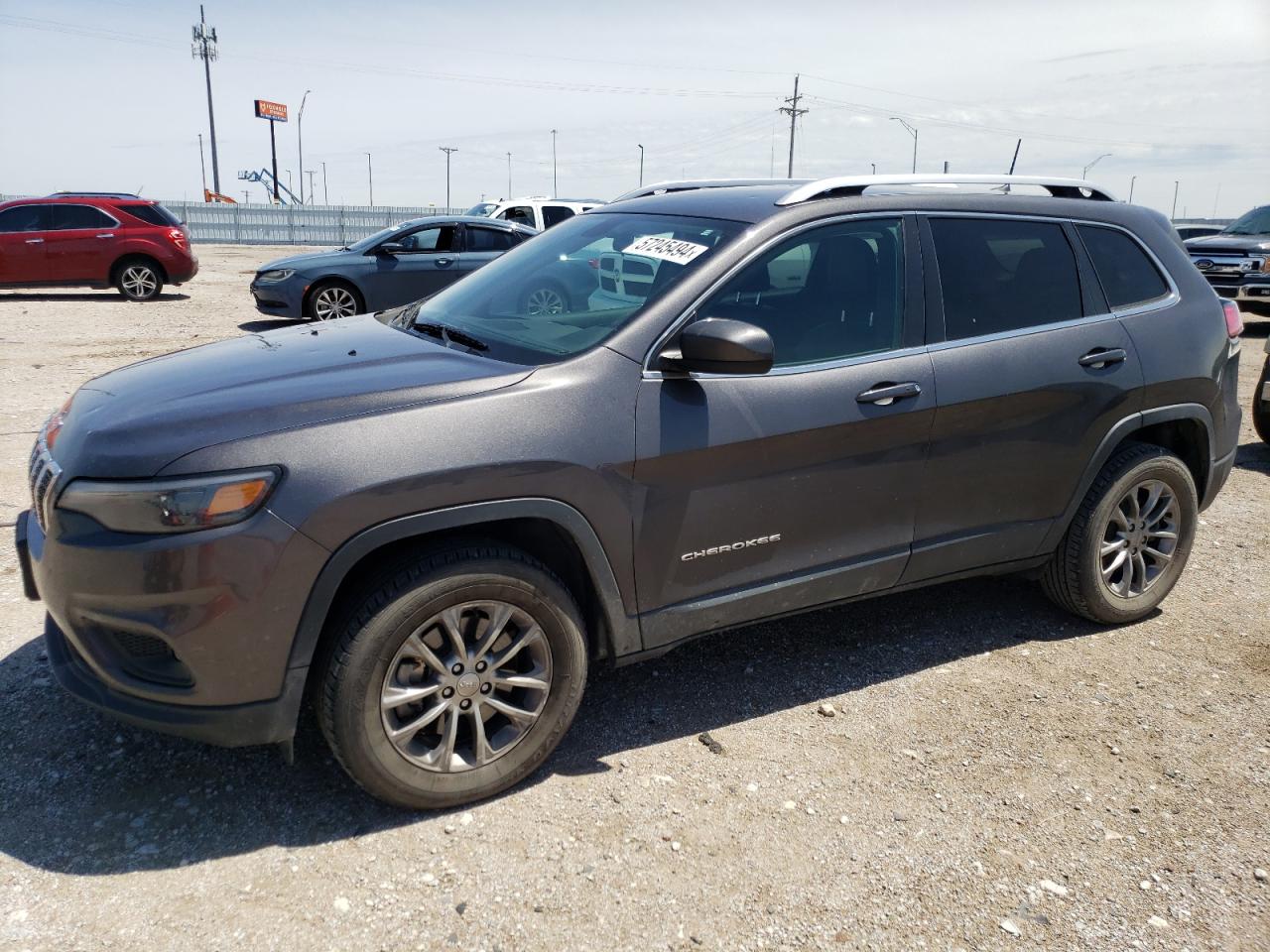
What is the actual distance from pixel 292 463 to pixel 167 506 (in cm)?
33

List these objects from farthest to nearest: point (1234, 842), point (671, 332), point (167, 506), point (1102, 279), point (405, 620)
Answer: point (1102, 279) → point (671, 332) → point (1234, 842) → point (405, 620) → point (167, 506)

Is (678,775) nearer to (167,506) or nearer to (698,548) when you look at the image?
(698,548)

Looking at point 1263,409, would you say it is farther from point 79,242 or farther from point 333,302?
point 79,242

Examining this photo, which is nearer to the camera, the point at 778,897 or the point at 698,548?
the point at 778,897

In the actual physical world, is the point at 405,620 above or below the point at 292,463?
below

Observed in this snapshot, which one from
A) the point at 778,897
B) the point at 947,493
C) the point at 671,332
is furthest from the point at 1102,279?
the point at 778,897

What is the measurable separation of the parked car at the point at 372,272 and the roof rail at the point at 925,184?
9129mm

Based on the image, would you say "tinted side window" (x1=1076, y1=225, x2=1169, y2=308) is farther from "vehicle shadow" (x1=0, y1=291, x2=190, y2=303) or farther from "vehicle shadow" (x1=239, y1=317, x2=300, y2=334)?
"vehicle shadow" (x1=0, y1=291, x2=190, y2=303)

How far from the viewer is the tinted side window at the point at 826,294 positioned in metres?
3.43

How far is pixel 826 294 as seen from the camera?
3598 mm

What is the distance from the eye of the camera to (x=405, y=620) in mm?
2838

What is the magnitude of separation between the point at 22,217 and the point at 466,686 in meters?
16.3

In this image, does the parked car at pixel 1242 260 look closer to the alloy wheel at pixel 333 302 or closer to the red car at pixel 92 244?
the alloy wheel at pixel 333 302

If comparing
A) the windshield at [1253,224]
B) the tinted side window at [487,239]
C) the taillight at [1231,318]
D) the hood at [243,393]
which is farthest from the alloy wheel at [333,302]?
the windshield at [1253,224]
